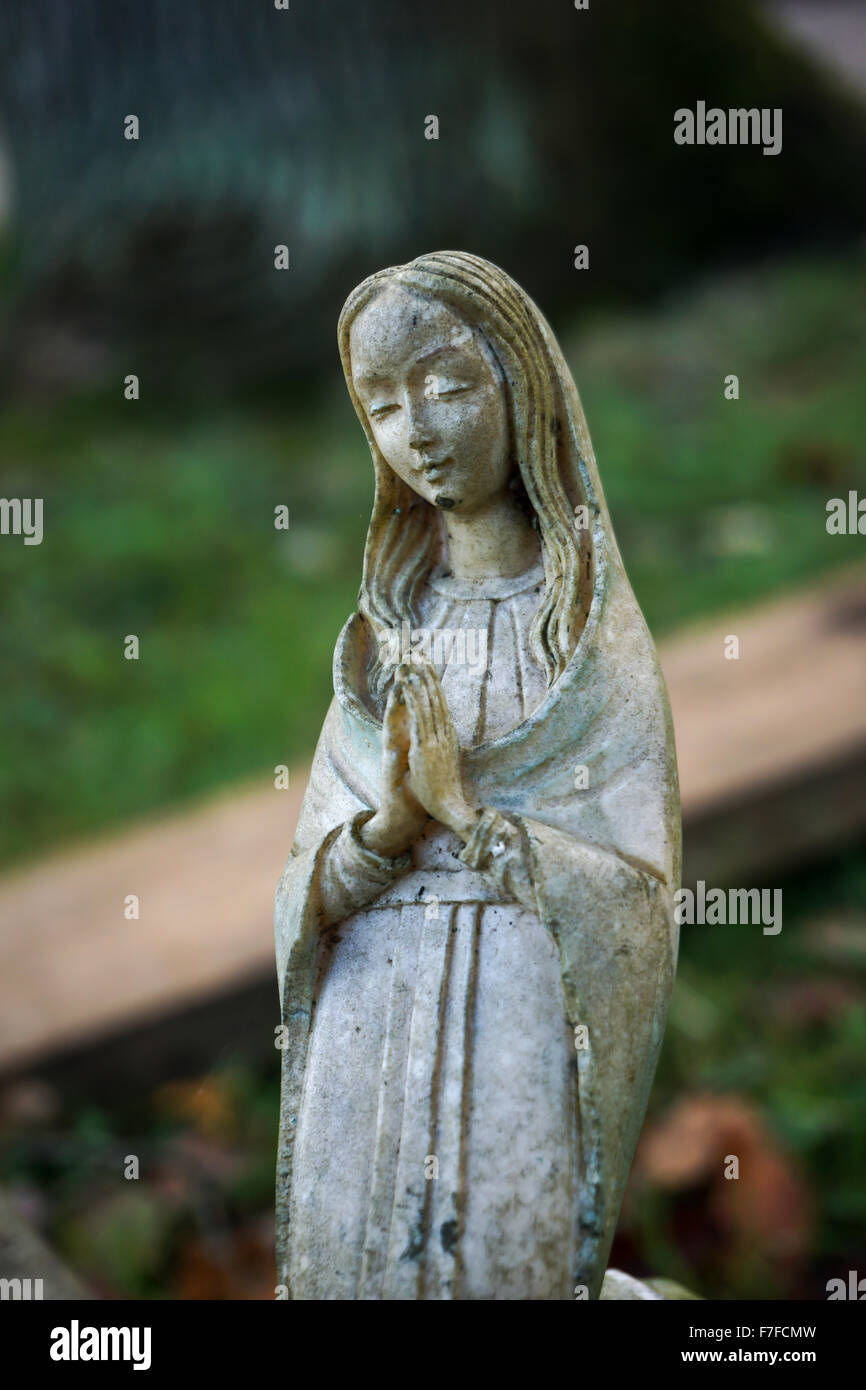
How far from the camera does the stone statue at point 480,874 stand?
2924 millimetres

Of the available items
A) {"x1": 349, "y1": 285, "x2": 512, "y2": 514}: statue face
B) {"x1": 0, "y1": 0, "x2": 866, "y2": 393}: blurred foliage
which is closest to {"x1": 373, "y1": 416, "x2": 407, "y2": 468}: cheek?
{"x1": 349, "y1": 285, "x2": 512, "y2": 514}: statue face

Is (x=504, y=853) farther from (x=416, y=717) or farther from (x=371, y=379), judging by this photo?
(x=371, y=379)

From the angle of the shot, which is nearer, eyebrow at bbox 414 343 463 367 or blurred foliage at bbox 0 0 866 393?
eyebrow at bbox 414 343 463 367

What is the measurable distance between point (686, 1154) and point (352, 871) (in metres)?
2.41

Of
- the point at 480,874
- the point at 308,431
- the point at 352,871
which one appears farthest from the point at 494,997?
the point at 308,431

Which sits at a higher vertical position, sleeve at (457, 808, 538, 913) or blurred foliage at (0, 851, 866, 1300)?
sleeve at (457, 808, 538, 913)

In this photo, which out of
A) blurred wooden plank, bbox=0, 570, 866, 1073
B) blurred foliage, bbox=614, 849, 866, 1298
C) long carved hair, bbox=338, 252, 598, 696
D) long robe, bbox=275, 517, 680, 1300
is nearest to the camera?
long robe, bbox=275, 517, 680, 1300

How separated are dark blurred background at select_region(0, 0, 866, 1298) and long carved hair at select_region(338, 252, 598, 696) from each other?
8.86 feet

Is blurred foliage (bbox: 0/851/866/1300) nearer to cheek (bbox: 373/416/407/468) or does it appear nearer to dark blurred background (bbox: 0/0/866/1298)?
dark blurred background (bbox: 0/0/866/1298)

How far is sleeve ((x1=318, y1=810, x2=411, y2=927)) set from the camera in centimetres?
306

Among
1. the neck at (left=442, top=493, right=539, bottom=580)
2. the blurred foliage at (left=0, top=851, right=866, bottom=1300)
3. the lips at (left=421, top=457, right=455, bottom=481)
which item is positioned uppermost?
the lips at (left=421, top=457, right=455, bottom=481)

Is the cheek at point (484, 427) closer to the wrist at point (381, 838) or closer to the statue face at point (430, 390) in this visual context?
the statue face at point (430, 390)

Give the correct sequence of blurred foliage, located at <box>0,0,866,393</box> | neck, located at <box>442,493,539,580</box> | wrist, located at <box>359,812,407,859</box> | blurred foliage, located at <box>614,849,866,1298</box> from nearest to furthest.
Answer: wrist, located at <box>359,812,407,859</box>
neck, located at <box>442,493,539,580</box>
blurred foliage, located at <box>614,849,866,1298</box>
blurred foliage, located at <box>0,0,866,393</box>

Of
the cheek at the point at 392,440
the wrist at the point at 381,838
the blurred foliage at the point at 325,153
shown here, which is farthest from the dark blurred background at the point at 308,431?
the cheek at the point at 392,440
